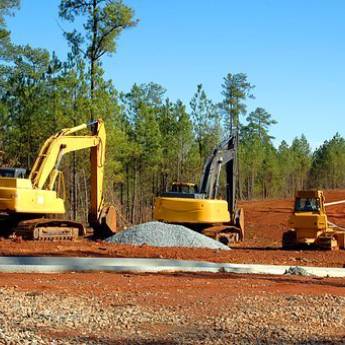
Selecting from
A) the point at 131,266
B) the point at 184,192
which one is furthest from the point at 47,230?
the point at 131,266

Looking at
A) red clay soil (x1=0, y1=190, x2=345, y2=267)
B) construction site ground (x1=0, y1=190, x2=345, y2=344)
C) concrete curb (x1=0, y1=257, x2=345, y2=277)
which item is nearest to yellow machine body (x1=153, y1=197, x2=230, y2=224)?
red clay soil (x1=0, y1=190, x2=345, y2=267)

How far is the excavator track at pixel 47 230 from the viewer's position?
2297 cm

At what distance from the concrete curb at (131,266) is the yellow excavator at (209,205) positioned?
713 cm

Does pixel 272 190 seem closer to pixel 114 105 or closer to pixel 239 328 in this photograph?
pixel 114 105

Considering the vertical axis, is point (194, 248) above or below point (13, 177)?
below

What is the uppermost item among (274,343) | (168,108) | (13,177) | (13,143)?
(168,108)

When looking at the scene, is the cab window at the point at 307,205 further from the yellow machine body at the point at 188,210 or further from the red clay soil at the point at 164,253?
the yellow machine body at the point at 188,210

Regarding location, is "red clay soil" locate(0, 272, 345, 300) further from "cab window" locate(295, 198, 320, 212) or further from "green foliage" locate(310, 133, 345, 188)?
"green foliage" locate(310, 133, 345, 188)

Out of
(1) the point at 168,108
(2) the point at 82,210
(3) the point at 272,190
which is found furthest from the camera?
(3) the point at 272,190

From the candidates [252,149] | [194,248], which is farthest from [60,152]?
[252,149]

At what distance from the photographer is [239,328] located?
9438mm

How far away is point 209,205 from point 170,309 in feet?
47.9

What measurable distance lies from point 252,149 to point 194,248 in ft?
149

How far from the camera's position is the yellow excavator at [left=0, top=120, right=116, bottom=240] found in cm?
2234
